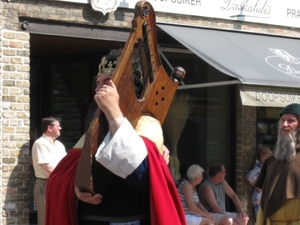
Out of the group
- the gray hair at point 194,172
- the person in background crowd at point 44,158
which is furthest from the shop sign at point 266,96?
the person in background crowd at point 44,158

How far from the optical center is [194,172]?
9.76m

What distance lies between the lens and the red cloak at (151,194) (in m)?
3.77

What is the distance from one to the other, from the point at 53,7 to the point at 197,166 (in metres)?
2.70

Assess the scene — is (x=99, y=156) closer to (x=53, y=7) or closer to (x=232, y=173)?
(x=53, y=7)

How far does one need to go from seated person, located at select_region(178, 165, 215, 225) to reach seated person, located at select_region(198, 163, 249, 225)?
0.25m

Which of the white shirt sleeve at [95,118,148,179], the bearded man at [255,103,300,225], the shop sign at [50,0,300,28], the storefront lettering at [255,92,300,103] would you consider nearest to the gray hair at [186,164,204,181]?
the storefront lettering at [255,92,300,103]

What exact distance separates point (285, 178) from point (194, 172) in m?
3.98

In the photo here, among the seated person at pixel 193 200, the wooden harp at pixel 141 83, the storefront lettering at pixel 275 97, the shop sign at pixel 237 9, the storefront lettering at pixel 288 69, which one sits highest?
the shop sign at pixel 237 9

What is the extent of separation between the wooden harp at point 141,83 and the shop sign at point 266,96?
4.06 m

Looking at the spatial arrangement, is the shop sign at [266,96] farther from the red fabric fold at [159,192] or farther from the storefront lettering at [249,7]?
the red fabric fold at [159,192]

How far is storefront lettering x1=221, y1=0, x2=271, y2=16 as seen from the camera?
10.4 m

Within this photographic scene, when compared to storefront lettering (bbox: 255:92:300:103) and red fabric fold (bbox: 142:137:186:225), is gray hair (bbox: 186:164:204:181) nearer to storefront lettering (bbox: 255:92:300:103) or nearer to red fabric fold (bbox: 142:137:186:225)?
storefront lettering (bbox: 255:92:300:103)

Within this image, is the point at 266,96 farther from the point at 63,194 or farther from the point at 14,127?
the point at 63,194

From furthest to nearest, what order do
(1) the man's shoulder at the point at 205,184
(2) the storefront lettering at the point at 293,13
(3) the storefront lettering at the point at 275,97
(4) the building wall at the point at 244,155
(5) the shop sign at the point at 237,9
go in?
(2) the storefront lettering at the point at 293,13
(4) the building wall at the point at 244,155
(1) the man's shoulder at the point at 205,184
(5) the shop sign at the point at 237,9
(3) the storefront lettering at the point at 275,97
